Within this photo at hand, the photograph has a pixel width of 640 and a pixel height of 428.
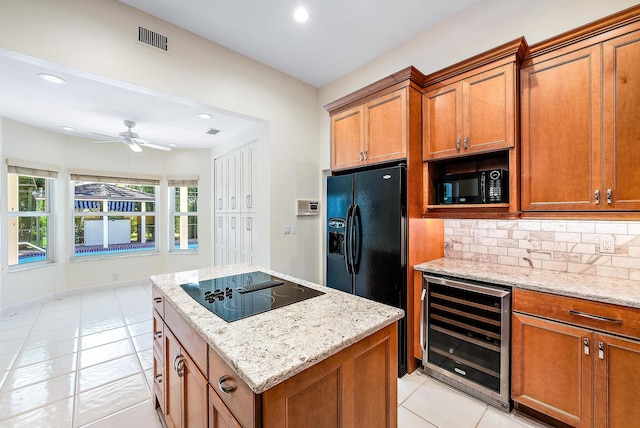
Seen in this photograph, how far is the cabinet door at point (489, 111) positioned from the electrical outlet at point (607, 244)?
941 mm

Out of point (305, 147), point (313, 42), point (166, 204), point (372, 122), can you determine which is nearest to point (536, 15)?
point (372, 122)

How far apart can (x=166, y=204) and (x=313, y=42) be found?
15.6 ft

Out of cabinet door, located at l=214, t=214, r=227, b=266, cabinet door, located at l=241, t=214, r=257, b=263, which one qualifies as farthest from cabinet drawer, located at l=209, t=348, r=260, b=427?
cabinet door, located at l=214, t=214, r=227, b=266

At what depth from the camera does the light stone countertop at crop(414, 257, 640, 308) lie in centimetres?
154

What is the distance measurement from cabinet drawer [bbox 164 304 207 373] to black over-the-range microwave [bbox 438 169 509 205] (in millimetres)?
2158

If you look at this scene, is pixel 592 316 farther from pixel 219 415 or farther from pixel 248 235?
pixel 248 235

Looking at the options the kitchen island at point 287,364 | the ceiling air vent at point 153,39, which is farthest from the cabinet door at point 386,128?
the ceiling air vent at point 153,39

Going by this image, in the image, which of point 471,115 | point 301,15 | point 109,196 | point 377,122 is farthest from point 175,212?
point 471,115

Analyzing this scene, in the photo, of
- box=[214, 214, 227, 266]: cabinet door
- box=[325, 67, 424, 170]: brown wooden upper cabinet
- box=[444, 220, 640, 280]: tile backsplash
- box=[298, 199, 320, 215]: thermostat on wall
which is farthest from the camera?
box=[214, 214, 227, 266]: cabinet door

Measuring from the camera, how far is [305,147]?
356cm

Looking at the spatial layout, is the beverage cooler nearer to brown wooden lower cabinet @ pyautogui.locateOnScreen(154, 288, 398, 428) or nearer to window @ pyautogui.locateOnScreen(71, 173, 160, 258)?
→ brown wooden lower cabinet @ pyautogui.locateOnScreen(154, 288, 398, 428)

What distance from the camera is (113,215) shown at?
211 inches

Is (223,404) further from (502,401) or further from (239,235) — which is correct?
(239,235)

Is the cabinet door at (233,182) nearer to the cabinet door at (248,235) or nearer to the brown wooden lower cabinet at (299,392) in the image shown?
the cabinet door at (248,235)
